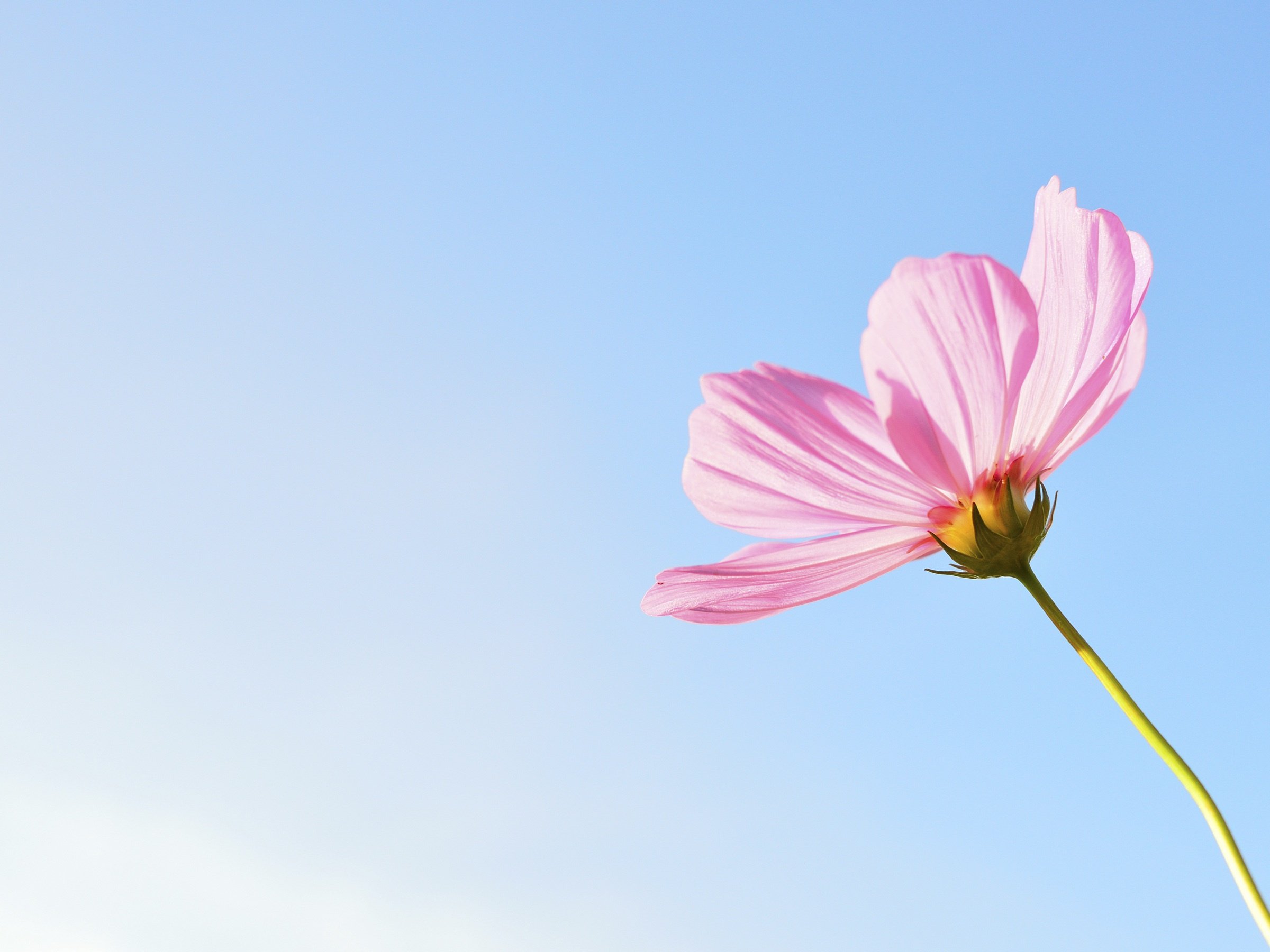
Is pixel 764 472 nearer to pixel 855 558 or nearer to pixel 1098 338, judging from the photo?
pixel 855 558

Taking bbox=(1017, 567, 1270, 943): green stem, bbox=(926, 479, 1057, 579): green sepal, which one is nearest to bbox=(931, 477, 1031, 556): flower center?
bbox=(926, 479, 1057, 579): green sepal

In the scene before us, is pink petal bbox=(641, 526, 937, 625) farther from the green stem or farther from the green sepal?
the green stem

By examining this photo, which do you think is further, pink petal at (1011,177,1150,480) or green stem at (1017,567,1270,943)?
pink petal at (1011,177,1150,480)

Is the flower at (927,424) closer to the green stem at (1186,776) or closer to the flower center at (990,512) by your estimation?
the flower center at (990,512)

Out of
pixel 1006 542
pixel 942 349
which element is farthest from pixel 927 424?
pixel 1006 542

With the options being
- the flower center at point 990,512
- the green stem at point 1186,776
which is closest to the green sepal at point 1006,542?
the flower center at point 990,512

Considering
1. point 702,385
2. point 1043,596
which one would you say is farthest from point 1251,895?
point 702,385

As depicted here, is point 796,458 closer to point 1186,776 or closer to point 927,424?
point 927,424
